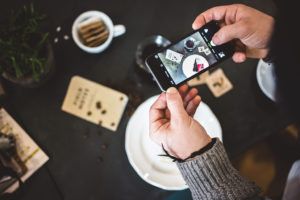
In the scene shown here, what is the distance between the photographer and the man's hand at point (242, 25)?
0.68m

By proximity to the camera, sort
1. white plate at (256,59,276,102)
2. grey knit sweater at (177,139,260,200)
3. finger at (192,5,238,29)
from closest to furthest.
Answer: grey knit sweater at (177,139,260,200) < finger at (192,5,238,29) < white plate at (256,59,276,102)

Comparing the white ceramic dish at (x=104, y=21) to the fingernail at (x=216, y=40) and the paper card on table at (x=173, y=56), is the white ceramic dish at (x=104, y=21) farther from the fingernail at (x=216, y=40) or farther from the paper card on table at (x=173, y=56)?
the fingernail at (x=216, y=40)

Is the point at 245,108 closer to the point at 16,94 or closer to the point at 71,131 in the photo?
the point at 71,131

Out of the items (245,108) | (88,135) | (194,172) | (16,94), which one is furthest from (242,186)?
(16,94)

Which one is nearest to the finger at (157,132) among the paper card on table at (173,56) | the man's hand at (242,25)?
the paper card on table at (173,56)

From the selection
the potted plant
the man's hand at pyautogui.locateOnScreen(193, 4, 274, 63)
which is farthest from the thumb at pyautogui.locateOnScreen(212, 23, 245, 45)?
the potted plant

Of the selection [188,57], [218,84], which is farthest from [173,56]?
[218,84]

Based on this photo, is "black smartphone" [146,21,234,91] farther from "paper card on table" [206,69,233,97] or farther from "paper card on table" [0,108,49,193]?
"paper card on table" [0,108,49,193]

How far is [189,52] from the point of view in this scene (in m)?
0.74

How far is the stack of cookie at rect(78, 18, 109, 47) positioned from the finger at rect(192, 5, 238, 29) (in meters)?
0.34

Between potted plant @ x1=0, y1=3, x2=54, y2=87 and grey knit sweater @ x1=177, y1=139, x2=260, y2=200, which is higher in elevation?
potted plant @ x1=0, y1=3, x2=54, y2=87

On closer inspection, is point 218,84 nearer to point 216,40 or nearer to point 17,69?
point 216,40

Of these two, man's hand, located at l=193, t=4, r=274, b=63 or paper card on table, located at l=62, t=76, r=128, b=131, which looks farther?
paper card on table, located at l=62, t=76, r=128, b=131

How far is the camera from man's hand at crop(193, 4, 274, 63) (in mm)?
682
